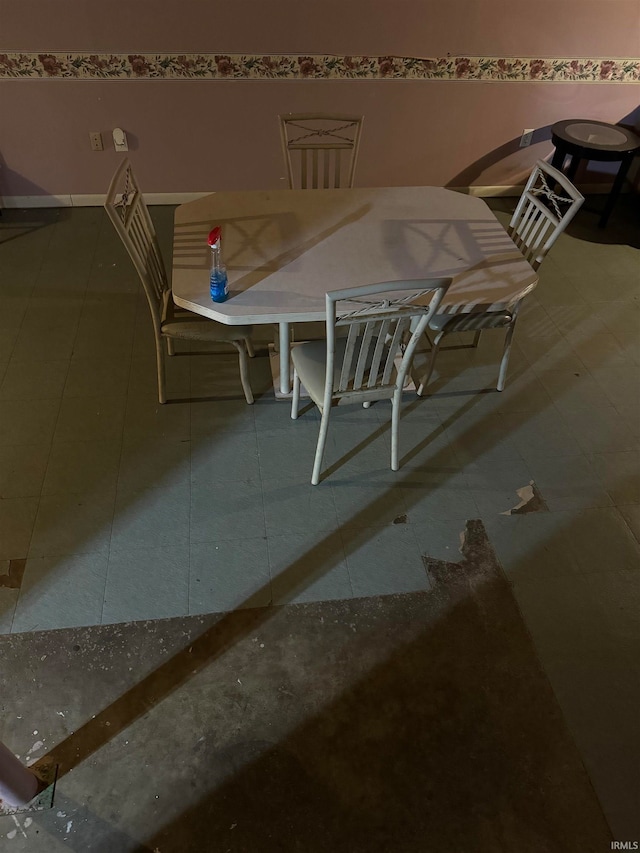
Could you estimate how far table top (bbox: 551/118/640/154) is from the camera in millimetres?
3277

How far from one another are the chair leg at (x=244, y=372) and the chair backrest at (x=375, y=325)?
1.30ft

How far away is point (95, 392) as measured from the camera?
2500 mm

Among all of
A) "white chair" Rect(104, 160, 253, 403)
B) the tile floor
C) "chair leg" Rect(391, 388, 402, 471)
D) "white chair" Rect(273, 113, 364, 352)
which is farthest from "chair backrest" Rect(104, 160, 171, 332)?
"chair leg" Rect(391, 388, 402, 471)

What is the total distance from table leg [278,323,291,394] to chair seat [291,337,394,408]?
0.09 metres

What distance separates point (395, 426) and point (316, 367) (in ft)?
1.23

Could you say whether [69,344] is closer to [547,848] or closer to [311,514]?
[311,514]

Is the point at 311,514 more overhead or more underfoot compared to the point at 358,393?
more underfoot

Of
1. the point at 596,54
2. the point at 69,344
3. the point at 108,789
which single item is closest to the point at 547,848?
the point at 108,789

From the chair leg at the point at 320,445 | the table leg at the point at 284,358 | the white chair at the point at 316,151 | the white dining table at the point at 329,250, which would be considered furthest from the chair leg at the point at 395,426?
the white chair at the point at 316,151

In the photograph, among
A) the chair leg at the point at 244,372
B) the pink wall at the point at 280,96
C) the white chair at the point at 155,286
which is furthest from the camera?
the pink wall at the point at 280,96

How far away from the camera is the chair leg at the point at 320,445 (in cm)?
205

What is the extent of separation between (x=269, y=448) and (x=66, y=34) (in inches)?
99.5

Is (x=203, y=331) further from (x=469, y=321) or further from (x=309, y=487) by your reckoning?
(x=469, y=321)

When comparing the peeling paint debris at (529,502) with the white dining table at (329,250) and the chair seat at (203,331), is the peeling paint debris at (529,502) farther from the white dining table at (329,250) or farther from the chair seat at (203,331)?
the chair seat at (203,331)
